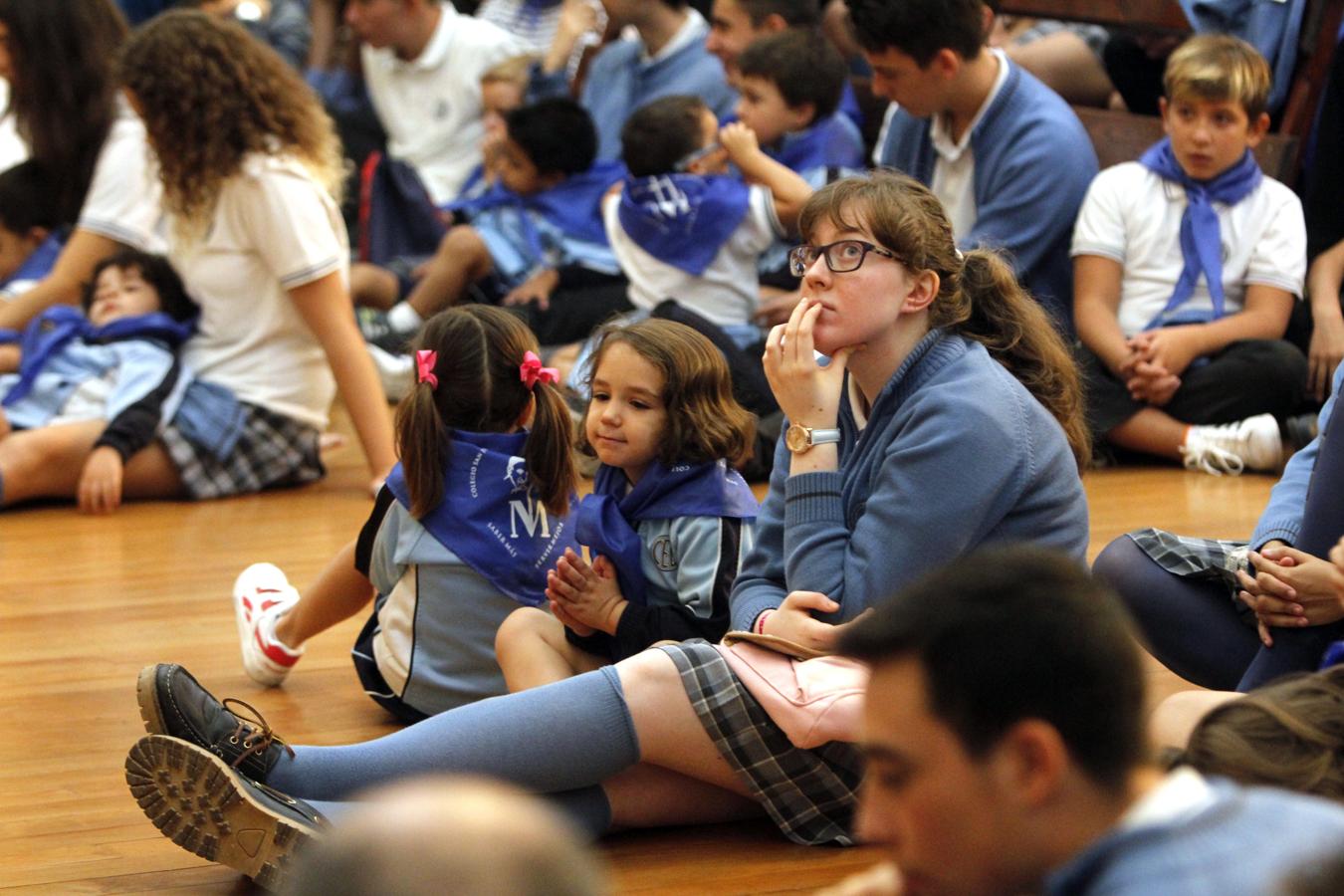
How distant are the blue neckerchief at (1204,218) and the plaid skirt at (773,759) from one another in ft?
8.00

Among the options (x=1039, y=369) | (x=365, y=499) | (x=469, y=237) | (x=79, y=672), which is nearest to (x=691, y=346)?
(x=1039, y=369)

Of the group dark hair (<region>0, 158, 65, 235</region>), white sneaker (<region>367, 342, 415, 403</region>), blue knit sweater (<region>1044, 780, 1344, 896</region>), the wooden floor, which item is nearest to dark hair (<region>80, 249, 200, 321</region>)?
the wooden floor

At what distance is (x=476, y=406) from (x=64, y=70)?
2.55m

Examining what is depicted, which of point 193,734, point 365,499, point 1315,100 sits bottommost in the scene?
point 365,499

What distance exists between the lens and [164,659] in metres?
2.86

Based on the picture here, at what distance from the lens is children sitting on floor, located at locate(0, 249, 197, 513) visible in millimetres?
4023

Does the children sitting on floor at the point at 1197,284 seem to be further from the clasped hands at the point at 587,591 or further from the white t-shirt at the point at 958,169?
the clasped hands at the point at 587,591

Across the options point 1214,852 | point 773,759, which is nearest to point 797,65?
point 773,759

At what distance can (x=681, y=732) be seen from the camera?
6.46 feet

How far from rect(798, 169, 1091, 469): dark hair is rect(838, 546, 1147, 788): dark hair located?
1.02 metres

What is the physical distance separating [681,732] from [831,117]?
3.10 meters

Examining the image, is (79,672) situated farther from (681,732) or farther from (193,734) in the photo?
(681,732)

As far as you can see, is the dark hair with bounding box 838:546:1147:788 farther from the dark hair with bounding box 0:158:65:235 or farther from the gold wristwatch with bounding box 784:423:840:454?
the dark hair with bounding box 0:158:65:235

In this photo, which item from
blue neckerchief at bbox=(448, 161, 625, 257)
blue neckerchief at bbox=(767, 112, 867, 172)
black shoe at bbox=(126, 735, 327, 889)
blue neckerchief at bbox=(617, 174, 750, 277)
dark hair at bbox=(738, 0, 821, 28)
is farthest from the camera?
blue neckerchief at bbox=(448, 161, 625, 257)
